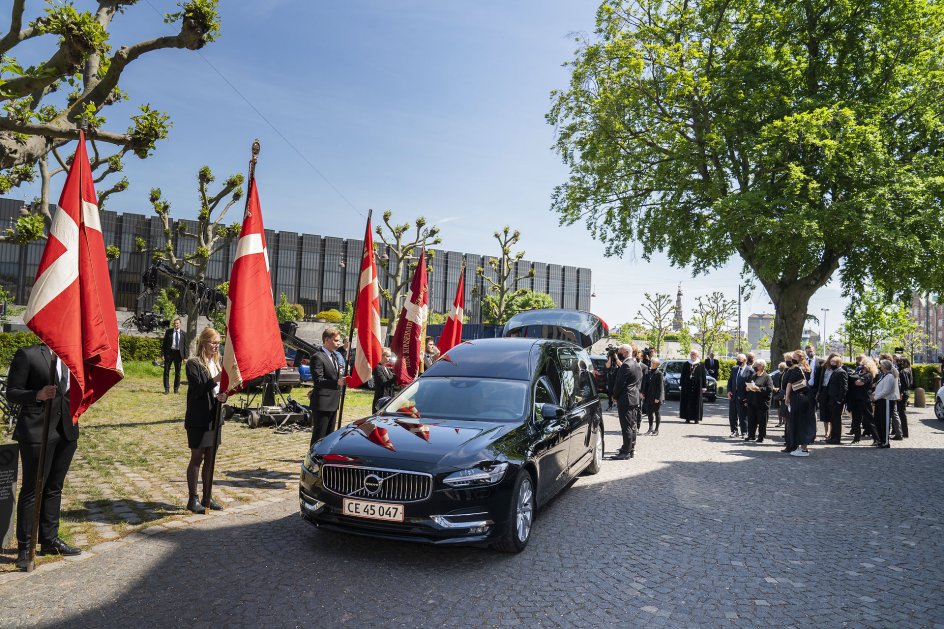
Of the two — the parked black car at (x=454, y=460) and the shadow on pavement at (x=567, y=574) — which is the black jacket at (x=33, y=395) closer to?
the shadow on pavement at (x=567, y=574)

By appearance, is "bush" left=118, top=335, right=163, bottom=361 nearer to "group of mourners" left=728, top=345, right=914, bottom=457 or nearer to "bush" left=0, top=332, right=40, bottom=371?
"bush" left=0, top=332, right=40, bottom=371

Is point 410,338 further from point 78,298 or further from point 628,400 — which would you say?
point 78,298

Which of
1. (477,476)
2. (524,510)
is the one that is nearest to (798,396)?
(524,510)

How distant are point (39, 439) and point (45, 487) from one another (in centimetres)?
38

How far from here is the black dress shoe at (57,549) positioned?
16.1 ft

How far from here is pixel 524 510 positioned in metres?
5.47

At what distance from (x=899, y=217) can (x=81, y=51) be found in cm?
2078

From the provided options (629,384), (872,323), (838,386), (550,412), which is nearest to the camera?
(550,412)

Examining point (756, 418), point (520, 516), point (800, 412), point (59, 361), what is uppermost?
point (59, 361)

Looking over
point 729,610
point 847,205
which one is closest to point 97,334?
point 729,610

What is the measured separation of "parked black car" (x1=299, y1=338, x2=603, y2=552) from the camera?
16.2 feet

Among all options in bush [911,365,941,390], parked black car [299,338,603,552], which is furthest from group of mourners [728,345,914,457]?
bush [911,365,941,390]

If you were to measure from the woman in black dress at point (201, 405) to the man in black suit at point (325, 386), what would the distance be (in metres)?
1.89

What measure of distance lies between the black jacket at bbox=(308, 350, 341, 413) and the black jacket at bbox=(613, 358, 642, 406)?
4856 millimetres
